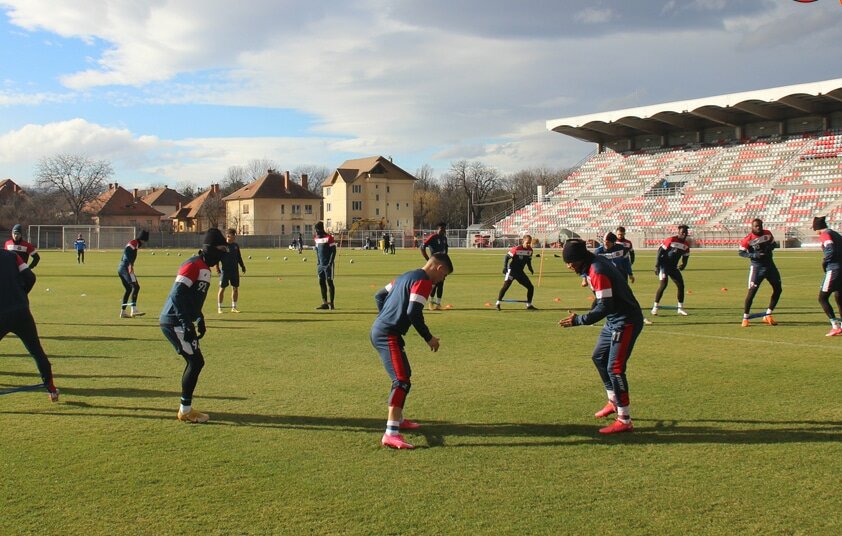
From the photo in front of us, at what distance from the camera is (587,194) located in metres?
73.8

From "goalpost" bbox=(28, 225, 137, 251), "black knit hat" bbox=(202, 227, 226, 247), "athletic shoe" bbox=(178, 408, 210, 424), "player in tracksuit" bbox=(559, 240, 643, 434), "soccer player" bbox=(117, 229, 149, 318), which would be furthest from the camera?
"goalpost" bbox=(28, 225, 137, 251)

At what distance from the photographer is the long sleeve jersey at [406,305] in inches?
264

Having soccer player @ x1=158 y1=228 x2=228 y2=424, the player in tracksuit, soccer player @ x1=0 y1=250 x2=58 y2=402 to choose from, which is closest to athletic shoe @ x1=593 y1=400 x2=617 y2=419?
the player in tracksuit

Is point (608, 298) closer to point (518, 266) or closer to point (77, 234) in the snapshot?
Answer: point (518, 266)

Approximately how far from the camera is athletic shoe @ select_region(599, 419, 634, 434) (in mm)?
7113

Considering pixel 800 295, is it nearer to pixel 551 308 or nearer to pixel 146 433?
pixel 551 308

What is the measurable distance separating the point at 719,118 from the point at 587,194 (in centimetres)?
1402

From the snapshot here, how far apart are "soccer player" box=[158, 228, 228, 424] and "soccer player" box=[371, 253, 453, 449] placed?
191 cm

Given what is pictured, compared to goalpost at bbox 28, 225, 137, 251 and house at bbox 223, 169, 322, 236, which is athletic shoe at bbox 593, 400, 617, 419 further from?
house at bbox 223, 169, 322, 236

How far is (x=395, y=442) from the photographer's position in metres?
6.68

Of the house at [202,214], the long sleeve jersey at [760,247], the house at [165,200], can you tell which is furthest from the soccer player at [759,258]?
the house at [165,200]

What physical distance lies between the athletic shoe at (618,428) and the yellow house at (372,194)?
106502 millimetres

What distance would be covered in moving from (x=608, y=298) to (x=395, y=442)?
249 centimetres

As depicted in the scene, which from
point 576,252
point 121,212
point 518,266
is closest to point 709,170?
point 518,266
